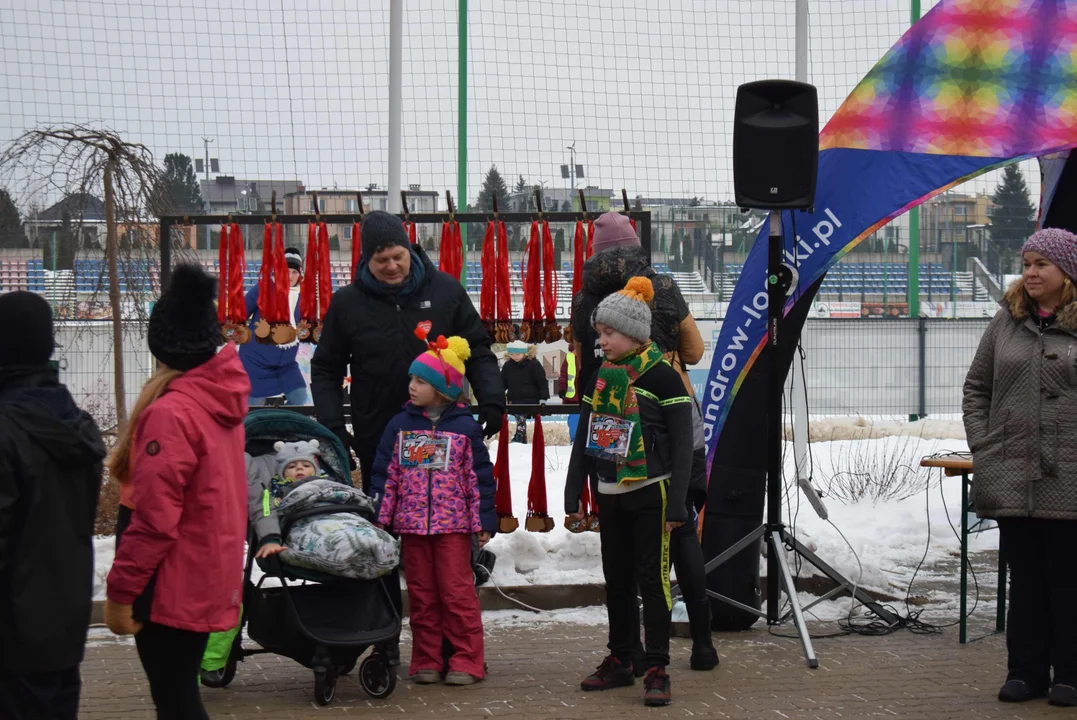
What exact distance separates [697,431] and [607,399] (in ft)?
2.08

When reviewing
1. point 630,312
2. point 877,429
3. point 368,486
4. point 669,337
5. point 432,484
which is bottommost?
point 877,429

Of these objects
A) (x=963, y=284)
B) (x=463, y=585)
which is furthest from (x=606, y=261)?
(x=963, y=284)

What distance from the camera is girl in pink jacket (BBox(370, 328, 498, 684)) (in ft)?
20.4

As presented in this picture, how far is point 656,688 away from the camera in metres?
5.83

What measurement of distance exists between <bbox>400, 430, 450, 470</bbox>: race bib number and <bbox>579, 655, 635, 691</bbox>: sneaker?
1.14m

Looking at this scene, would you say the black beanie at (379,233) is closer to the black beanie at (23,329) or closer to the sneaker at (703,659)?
the sneaker at (703,659)

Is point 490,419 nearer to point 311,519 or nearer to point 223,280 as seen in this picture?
point 311,519

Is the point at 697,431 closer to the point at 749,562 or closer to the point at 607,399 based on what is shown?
the point at 607,399

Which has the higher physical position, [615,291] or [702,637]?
[615,291]

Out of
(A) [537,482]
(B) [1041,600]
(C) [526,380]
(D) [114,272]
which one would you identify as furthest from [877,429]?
(B) [1041,600]

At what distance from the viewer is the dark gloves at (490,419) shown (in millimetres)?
6551

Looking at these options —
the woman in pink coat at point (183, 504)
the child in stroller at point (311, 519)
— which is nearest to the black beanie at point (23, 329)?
the woman in pink coat at point (183, 504)

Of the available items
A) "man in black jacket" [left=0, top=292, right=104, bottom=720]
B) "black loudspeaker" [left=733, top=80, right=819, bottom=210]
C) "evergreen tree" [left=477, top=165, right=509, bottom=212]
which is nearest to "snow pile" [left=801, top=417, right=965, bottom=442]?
"evergreen tree" [left=477, top=165, right=509, bottom=212]

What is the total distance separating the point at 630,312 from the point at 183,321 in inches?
86.9
